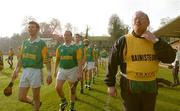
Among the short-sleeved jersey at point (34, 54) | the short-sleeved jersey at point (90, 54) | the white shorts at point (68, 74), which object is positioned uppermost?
the short-sleeved jersey at point (34, 54)

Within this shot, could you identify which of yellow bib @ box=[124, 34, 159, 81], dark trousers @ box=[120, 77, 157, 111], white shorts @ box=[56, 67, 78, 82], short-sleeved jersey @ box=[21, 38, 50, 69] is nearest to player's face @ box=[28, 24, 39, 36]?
short-sleeved jersey @ box=[21, 38, 50, 69]

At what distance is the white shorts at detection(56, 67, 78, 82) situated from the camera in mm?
9844

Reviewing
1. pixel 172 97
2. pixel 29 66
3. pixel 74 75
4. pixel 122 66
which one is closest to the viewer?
pixel 122 66

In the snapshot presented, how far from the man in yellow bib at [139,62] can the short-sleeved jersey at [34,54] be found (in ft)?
9.58

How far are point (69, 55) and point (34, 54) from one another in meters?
1.97

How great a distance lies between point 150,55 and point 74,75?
4.76 metres

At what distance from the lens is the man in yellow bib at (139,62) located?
5.42 m

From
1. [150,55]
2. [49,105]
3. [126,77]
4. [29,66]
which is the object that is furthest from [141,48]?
[49,105]

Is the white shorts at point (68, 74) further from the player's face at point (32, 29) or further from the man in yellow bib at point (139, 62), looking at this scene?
the man in yellow bib at point (139, 62)

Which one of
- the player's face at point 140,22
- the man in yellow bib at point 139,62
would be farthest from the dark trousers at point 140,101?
the player's face at point 140,22

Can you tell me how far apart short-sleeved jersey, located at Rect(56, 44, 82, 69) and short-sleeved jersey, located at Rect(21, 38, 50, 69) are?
1687 mm

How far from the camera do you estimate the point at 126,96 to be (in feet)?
18.1

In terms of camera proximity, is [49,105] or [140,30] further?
[49,105]

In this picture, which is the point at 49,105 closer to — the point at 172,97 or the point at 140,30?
the point at 172,97
